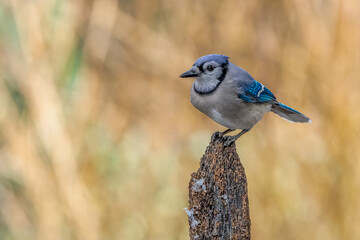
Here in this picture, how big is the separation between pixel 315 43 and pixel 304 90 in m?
0.25

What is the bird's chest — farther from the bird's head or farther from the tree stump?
the tree stump

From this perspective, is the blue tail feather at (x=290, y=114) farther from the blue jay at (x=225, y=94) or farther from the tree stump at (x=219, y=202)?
the tree stump at (x=219, y=202)

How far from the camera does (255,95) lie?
6.77ft

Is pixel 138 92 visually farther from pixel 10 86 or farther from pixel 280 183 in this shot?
pixel 280 183

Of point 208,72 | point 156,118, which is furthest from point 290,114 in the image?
point 156,118

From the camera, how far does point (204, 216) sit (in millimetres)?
1402

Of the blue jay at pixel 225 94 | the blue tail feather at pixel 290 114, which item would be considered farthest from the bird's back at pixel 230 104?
the blue tail feather at pixel 290 114

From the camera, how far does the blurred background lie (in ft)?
9.86

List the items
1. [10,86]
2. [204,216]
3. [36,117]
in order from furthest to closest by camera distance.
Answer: [10,86], [36,117], [204,216]

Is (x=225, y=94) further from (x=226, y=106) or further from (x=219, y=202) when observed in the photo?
(x=219, y=202)

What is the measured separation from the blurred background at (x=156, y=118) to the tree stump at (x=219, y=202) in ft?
5.26

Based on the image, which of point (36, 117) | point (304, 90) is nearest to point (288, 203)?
point (304, 90)

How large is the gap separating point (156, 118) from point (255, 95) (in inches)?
63.5

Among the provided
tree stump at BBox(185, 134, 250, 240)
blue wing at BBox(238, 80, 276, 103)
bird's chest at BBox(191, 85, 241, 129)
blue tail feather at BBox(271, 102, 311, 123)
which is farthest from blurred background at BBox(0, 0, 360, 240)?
tree stump at BBox(185, 134, 250, 240)
